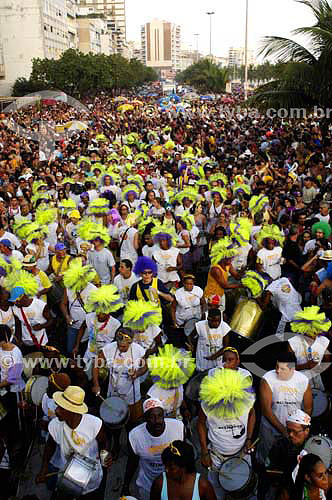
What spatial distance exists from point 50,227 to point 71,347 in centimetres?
275

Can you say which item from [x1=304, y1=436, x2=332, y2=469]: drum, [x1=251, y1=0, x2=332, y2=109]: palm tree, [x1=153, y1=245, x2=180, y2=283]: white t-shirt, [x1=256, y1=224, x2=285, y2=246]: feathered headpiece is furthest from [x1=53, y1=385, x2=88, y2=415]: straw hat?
[x1=251, y1=0, x2=332, y2=109]: palm tree

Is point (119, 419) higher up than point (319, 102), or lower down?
lower down

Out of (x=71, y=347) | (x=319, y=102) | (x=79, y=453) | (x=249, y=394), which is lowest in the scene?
(x=71, y=347)

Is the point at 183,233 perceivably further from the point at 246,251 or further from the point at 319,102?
the point at 319,102

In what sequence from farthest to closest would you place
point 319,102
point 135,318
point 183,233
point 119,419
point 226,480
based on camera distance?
point 319,102, point 183,233, point 135,318, point 119,419, point 226,480

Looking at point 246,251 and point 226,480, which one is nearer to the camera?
point 226,480

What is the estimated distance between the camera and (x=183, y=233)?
7.46 metres

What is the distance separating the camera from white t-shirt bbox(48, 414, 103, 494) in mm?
3391

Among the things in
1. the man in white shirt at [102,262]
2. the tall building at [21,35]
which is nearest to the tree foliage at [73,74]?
the tall building at [21,35]

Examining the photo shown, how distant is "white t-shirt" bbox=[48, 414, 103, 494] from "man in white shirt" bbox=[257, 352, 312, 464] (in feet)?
4.43

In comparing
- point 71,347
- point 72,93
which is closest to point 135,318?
point 71,347

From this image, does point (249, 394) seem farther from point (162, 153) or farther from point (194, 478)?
point (162, 153)

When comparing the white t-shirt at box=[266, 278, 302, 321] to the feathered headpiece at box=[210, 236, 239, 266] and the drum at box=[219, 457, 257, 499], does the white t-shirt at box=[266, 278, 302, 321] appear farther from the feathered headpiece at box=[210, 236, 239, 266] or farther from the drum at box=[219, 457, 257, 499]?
the drum at box=[219, 457, 257, 499]

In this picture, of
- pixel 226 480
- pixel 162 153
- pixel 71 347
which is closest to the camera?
pixel 226 480
